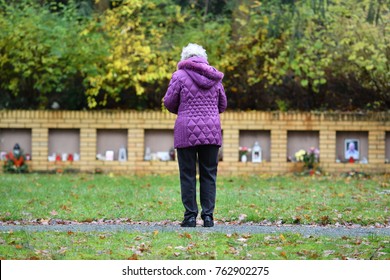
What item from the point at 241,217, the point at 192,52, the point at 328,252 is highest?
the point at 192,52

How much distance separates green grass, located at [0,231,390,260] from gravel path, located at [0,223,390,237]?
376 mm

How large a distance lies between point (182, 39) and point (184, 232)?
1199 cm

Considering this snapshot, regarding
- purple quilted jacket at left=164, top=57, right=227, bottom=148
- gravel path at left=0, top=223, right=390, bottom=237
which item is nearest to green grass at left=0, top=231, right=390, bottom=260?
gravel path at left=0, top=223, right=390, bottom=237

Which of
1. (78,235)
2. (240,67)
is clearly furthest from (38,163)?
(78,235)

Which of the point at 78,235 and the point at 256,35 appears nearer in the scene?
the point at 78,235

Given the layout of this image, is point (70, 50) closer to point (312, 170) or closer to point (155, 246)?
point (312, 170)

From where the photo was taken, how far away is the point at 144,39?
72.7ft

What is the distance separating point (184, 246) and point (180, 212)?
360cm

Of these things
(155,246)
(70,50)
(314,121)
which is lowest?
(155,246)

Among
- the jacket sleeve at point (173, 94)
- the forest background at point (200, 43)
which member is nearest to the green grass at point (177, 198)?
the jacket sleeve at point (173, 94)

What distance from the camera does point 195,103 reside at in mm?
11234

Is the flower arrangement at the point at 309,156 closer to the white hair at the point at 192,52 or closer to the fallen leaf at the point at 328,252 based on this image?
the white hair at the point at 192,52

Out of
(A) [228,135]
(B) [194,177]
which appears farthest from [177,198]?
(A) [228,135]

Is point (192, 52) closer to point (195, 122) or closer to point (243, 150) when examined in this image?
point (195, 122)
